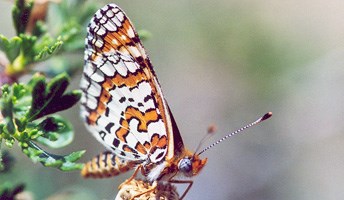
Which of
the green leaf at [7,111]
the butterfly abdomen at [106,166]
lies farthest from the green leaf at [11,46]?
the butterfly abdomen at [106,166]

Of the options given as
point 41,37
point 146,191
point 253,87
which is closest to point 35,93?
point 41,37

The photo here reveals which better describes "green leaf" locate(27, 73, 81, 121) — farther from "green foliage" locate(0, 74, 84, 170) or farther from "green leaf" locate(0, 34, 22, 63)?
"green leaf" locate(0, 34, 22, 63)

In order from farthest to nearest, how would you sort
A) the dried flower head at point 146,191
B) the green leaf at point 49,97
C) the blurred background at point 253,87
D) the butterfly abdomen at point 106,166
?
the blurred background at point 253,87
the butterfly abdomen at point 106,166
the dried flower head at point 146,191
the green leaf at point 49,97

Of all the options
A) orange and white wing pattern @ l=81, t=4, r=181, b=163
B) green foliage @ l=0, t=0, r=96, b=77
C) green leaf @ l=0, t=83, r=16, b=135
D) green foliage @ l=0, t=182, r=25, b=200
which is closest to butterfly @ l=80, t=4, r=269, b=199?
orange and white wing pattern @ l=81, t=4, r=181, b=163

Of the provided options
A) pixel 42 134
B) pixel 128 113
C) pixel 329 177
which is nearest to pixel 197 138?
pixel 329 177

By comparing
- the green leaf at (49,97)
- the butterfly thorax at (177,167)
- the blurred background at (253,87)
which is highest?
the blurred background at (253,87)

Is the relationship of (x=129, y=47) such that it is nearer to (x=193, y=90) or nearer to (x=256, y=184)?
(x=256, y=184)

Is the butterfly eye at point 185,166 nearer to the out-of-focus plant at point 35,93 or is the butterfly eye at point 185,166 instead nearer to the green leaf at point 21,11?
the out-of-focus plant at point 35,93
